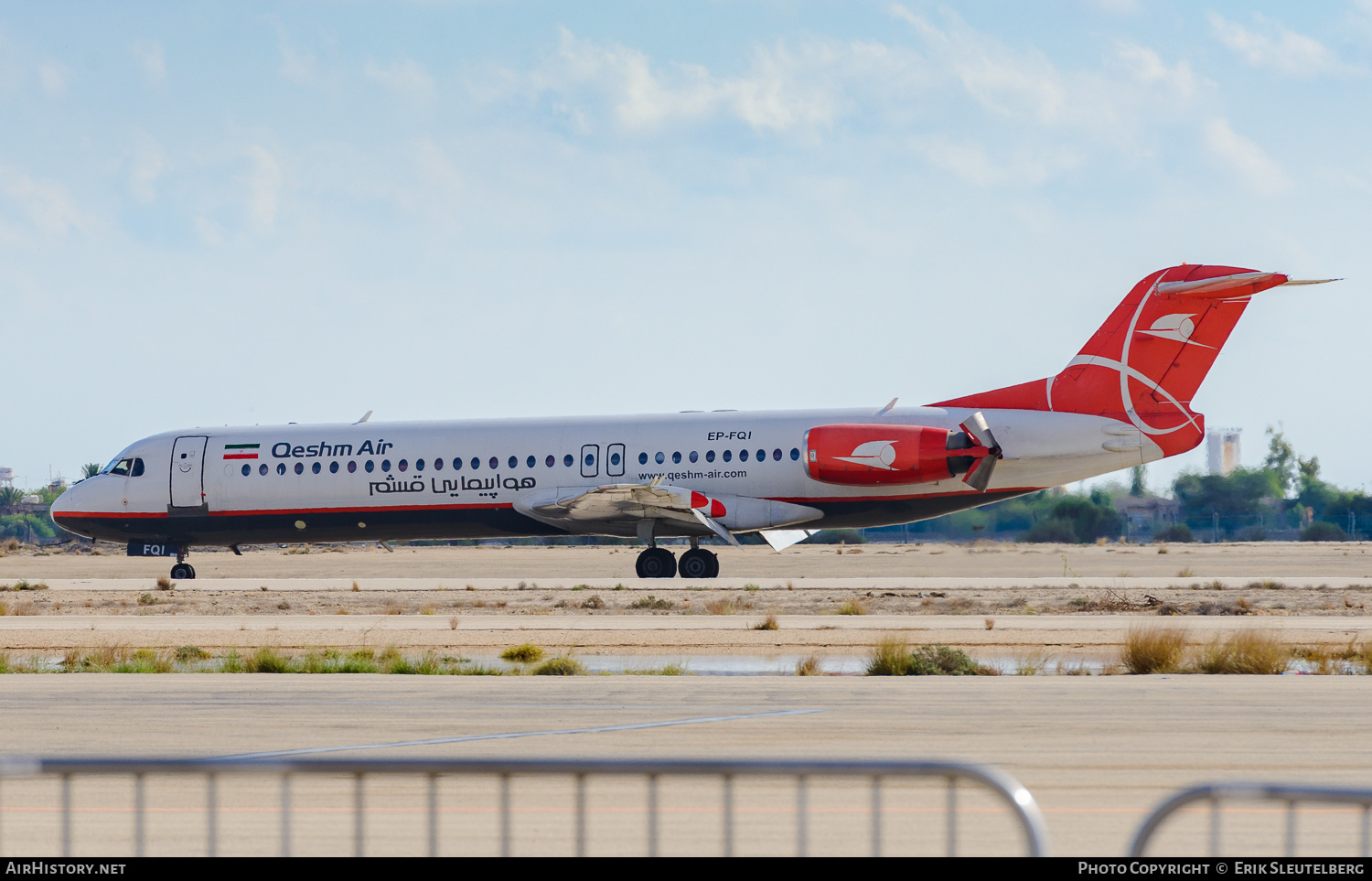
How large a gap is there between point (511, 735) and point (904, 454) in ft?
62.5

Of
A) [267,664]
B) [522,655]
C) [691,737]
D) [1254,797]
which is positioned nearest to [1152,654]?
[691,737]

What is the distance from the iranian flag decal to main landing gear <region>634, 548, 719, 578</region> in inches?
Answer: 373

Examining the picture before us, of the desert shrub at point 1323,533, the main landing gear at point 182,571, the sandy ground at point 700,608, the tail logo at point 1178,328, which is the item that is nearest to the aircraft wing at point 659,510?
the sandy ground at point 700,608

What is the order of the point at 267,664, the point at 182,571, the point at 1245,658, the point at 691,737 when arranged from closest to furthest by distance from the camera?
the point at 691,737
the point at 1245,658
the point at 267,664
the point at 182,571

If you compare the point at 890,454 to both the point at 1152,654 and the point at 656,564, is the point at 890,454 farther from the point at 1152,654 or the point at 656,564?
the point at 1152,654

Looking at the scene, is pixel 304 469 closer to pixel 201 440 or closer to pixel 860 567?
pixel 201 440

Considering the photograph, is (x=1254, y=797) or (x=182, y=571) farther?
(x=182, y=571)

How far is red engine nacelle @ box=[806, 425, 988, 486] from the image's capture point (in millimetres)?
28984

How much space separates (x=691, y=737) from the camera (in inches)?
421

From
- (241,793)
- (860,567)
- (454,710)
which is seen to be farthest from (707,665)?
(860,567)

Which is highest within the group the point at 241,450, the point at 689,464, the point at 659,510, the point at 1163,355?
the point at 1163,355

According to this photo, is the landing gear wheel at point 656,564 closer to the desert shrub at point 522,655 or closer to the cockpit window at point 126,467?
the cockpit window at point 126,467

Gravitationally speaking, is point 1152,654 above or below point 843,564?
above

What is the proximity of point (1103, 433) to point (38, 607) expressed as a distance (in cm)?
2136
